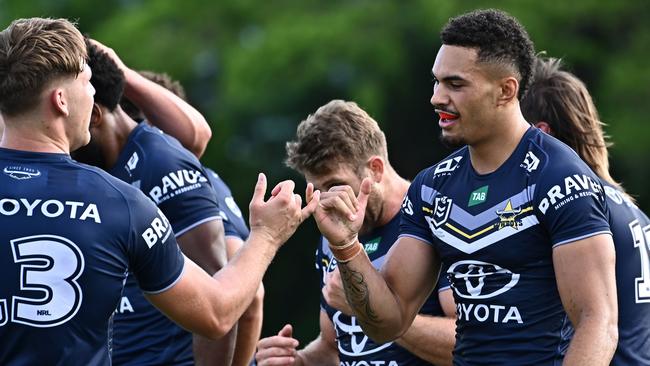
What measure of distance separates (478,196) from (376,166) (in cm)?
115

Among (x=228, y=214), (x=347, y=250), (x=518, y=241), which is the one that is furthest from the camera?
(x=228, y=214)

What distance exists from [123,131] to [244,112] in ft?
Answer: 48.9

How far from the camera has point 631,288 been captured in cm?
497

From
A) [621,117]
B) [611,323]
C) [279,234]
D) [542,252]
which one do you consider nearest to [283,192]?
[279,234]

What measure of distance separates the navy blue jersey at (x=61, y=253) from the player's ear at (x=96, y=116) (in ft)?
5.03

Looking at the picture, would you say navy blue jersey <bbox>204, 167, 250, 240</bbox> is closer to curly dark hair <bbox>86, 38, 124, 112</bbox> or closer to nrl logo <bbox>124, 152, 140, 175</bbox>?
nrl logo <bbox>124, 152, 140, 175</bbox>

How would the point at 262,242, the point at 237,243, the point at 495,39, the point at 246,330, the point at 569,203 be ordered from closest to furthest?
the point at 569,203, the point at 262,242, the point at 495,39, the point at 246,330, the point at 237,243

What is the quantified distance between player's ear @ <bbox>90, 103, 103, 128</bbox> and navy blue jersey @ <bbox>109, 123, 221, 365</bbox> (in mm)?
168

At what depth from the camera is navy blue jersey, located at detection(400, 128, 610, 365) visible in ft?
14.6

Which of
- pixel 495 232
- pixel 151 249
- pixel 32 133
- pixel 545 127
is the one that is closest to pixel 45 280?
pixel 151 249

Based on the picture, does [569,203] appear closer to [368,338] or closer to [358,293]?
[358,293]

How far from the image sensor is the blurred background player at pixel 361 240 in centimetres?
528

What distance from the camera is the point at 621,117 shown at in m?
19.0

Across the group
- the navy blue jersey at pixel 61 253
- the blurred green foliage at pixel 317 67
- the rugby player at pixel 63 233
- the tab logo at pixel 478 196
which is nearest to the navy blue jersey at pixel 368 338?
the tab logo at pixel 478 196
